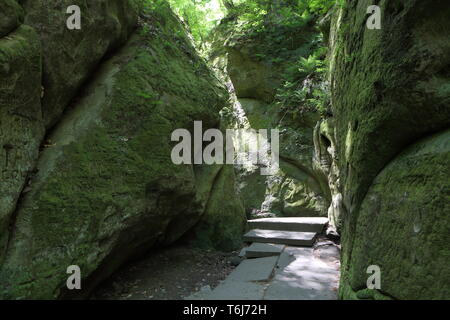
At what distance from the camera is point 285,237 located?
22.8 feet

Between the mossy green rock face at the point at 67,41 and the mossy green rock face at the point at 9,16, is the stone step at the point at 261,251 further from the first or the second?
the mossy green rock face at the point at 9,16

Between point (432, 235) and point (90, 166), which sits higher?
point (90, 166)

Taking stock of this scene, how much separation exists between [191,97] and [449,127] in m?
4.60

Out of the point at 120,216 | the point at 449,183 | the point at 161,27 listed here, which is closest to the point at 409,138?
the point at 449,183

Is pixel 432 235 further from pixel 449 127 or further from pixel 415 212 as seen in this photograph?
pixel 449 127

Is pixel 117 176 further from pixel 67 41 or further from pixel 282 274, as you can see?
pixel 282 274

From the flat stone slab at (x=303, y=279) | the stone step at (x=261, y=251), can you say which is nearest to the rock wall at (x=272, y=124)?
the stone step at (x=261, y=251)

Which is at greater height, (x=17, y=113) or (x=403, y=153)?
(x=17, y=113)

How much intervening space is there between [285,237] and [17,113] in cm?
585

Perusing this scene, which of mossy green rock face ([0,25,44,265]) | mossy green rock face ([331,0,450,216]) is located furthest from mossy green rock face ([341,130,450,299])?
mossy green rock face ([0,25,44,265])

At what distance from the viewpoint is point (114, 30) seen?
5031mm

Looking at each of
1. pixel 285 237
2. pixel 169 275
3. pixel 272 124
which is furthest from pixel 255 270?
pixel 272 124

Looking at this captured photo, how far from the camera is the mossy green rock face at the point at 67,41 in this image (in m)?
3.91

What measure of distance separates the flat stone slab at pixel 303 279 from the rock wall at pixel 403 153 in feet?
3.05
